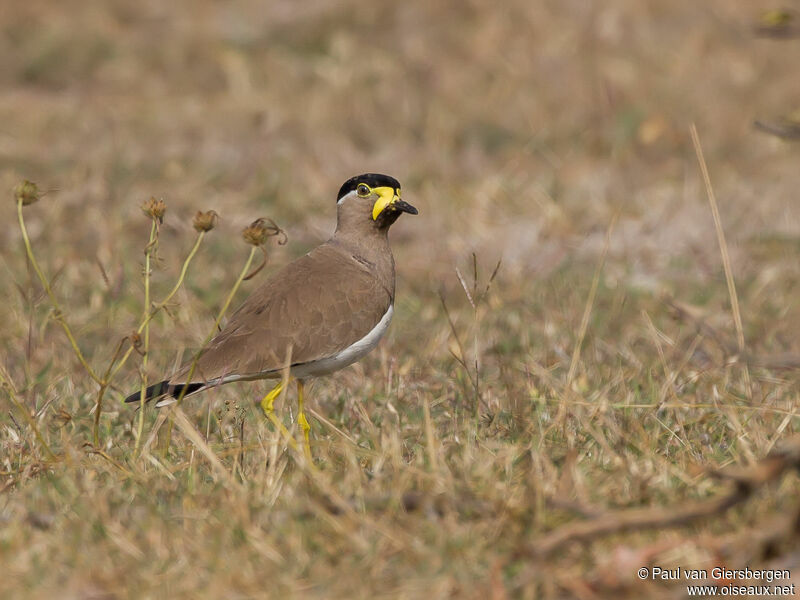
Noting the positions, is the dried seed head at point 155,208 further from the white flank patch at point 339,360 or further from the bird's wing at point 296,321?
the white flank patch at point 339,360

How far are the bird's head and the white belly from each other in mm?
498

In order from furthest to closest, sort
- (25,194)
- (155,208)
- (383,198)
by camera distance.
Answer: (383,198), (155,208), (25,194)

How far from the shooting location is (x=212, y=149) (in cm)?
918

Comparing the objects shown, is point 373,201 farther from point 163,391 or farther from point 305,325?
point 163,391

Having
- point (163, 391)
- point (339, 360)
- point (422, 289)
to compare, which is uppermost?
point (163, 391)

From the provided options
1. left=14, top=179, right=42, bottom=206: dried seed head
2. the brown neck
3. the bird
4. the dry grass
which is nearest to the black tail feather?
the bird

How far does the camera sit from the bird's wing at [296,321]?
4.13 m

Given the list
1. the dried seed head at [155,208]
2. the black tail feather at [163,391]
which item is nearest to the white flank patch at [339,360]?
the black tail feather at [163,391]

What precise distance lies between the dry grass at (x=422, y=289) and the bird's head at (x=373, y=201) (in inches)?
20.8

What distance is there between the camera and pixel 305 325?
426 centimetres

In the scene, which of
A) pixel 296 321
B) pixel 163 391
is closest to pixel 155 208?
pixel 163 391

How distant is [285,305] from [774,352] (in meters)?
2.46

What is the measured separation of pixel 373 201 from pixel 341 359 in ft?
2.39

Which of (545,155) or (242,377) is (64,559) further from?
(545,155)
